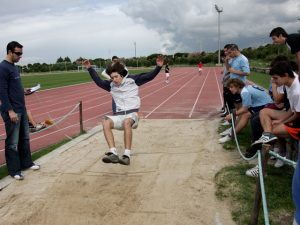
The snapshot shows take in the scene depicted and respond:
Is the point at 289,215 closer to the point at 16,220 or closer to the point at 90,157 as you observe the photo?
the point at 16,220

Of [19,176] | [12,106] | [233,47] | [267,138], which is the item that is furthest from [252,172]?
[233,47]

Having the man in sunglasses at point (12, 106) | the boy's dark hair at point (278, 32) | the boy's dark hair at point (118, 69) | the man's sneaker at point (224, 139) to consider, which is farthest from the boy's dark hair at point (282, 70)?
the man in sunglasses at point (12, 106)

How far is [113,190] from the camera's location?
5.41m

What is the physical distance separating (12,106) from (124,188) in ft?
7.36

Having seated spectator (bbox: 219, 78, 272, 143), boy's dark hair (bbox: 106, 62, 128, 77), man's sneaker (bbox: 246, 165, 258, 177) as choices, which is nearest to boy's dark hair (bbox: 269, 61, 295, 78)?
man's sneaker (bbox: 246, 165, 258, 177)

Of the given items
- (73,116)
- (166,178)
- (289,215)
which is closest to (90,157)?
(166,178)

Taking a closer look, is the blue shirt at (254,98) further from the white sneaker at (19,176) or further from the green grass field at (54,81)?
the green grass field at (54,81)

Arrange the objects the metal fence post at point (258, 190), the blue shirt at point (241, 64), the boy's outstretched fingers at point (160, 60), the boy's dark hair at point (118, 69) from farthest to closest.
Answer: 1. the blue shirt at point (241, 64)
2. the boy's outstretched fingers at point (160, 60)
3. the boy's dark hair at point (118, 69)
4. the metal fence post at point (258, 190)

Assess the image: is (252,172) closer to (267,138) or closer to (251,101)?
(267,138)

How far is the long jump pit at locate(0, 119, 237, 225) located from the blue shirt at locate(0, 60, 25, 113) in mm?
1109

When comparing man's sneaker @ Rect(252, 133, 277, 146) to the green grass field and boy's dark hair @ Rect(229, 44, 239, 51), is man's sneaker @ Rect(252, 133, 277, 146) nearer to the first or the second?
boy's dark hair @ Rect(229, 44, 239, 51)

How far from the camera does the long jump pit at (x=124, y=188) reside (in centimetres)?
459

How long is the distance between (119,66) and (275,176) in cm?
290

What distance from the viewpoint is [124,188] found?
5477 mm
